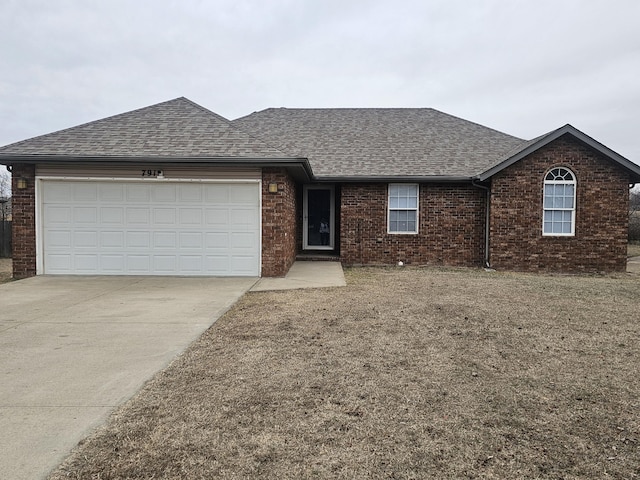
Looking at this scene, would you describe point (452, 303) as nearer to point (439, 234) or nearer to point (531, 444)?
point (531, 444)

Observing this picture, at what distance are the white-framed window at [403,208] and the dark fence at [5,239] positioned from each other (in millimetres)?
14693

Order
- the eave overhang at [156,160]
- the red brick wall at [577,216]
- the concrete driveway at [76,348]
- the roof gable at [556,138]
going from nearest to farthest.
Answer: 1. the concrete driveway at [76,348]
2. the eave overhang at [156,160]
3. the roof gable at [556,138]
4. the red brick wall at [577,216]

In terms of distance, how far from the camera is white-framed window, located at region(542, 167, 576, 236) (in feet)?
43.2

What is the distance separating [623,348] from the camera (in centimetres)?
532

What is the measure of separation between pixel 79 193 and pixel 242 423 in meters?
9.72

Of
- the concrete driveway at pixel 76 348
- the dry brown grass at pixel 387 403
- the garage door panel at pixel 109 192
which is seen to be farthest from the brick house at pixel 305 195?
the dry brown grass at pixel 387 403

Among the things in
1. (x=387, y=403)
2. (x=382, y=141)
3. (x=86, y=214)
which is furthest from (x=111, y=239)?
(x=382, y=141)

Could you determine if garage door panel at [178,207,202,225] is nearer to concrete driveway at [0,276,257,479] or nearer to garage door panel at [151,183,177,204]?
garage door panel at [151,183,177,204]

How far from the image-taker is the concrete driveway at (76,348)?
124 inches

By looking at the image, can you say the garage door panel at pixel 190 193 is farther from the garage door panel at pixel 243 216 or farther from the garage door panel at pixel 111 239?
the garage door panel at pixel 111 239

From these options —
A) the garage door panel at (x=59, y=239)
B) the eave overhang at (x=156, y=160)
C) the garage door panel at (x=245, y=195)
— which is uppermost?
the eave overhang at (x=156, y=160)

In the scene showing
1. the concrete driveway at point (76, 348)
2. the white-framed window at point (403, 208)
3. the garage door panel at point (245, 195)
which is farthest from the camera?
the white-framed window at point (403, 208)

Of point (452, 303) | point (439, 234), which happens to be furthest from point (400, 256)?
point (452, 303)

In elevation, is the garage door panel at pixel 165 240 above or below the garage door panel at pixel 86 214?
below
